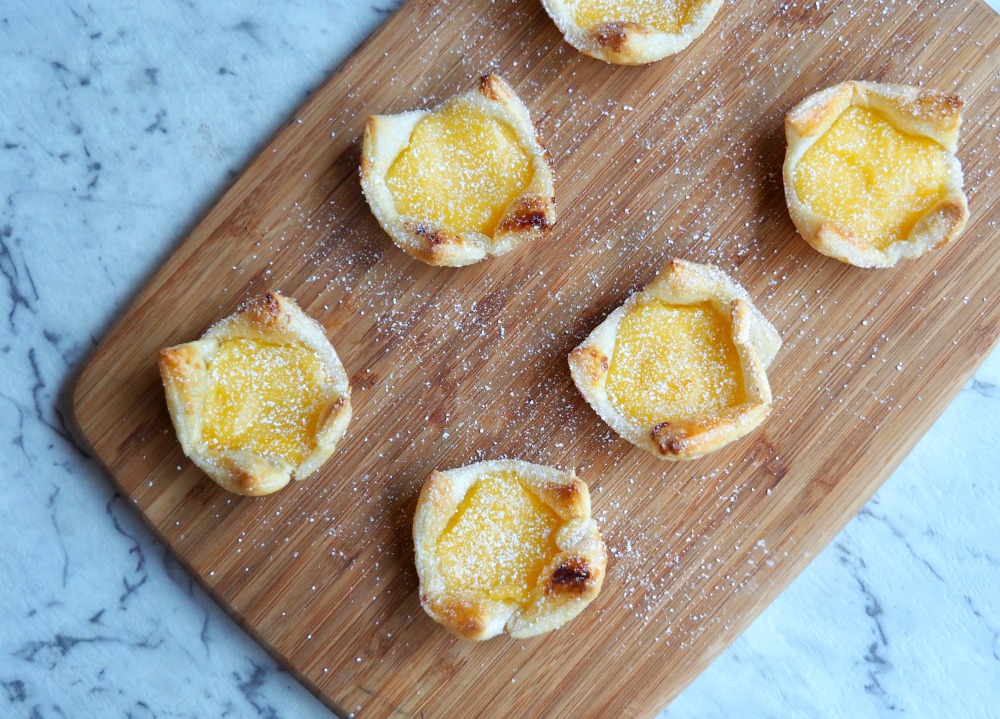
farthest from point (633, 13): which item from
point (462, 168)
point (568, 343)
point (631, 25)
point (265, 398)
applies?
point (265, 398)

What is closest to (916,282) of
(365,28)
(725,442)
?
(725,442)

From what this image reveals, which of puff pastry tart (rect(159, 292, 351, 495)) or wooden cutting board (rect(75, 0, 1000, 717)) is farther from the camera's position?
wooden cutting board (rect(75, 0, 1000, 717))

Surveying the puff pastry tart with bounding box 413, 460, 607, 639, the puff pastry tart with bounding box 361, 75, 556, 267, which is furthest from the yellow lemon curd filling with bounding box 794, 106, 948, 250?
the puff pastry tart with bounding box 413, 460, 607, 639

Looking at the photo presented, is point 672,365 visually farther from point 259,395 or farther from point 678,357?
point 259,395

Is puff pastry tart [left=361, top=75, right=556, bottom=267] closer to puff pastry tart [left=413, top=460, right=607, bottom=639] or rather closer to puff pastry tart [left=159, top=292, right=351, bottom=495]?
puff pastry tart [left=159, top=292, right=351, bottom=495]

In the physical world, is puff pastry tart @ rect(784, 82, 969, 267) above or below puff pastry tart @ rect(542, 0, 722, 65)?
below

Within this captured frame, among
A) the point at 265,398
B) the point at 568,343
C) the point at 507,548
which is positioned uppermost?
the point at 265,398
